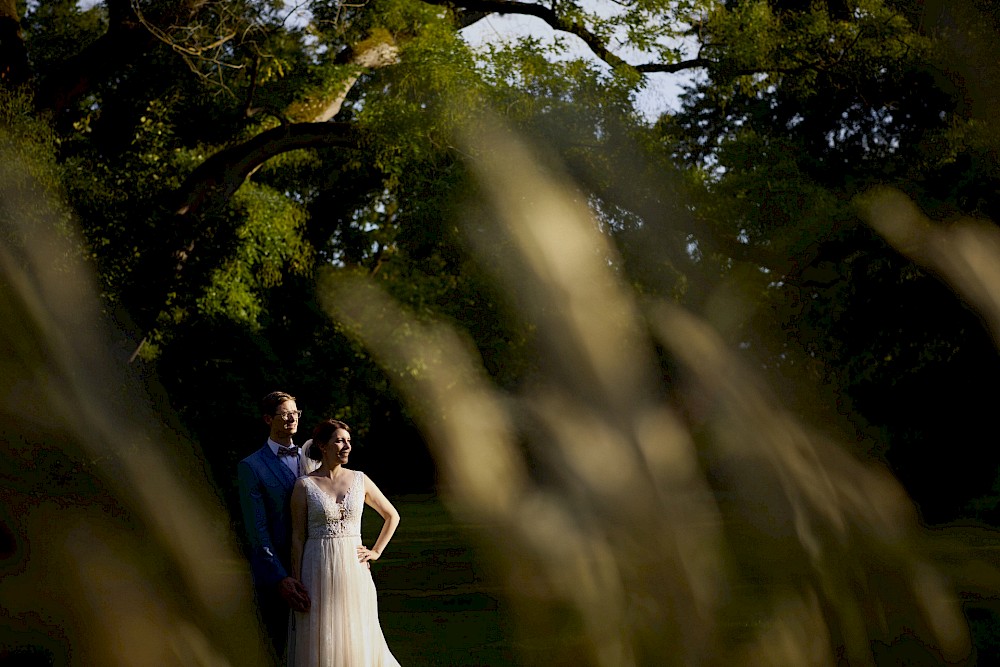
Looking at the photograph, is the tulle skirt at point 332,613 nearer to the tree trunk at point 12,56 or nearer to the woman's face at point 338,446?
the woman's face at point 338,446

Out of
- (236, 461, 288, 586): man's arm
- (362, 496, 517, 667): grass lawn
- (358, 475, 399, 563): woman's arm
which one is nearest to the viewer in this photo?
(236, 461, 288, 586): man's arm

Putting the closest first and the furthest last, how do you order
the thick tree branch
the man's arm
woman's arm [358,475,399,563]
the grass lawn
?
the man's arm < woman's arm [358,475,399,563] < the grass lawn < the thick tree branch

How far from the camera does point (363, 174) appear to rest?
887 inches

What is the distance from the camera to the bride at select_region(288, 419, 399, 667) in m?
5.27

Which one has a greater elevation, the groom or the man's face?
the man's face

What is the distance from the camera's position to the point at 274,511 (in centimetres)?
532

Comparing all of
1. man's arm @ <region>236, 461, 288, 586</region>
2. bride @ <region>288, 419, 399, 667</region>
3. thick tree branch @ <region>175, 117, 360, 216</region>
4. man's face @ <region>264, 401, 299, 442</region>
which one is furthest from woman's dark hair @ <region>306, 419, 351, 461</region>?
thick tree branch @ <region>175, 117, 360, 216</region>

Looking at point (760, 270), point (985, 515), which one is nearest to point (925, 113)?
point (760, 270)

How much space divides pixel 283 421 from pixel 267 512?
15.8 inches

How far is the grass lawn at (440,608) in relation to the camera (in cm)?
1034

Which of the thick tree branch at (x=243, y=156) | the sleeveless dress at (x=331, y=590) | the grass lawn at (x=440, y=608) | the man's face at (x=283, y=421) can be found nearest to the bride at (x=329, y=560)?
the sleeveless dress at (x=331, y=590)

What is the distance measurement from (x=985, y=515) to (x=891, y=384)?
Answer: 814 cm

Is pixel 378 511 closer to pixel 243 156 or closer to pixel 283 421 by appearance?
pixel 283 421

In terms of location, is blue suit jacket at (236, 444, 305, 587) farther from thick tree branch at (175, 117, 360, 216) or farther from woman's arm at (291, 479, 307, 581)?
thick tree branch at (175, 117, 360, 216)
